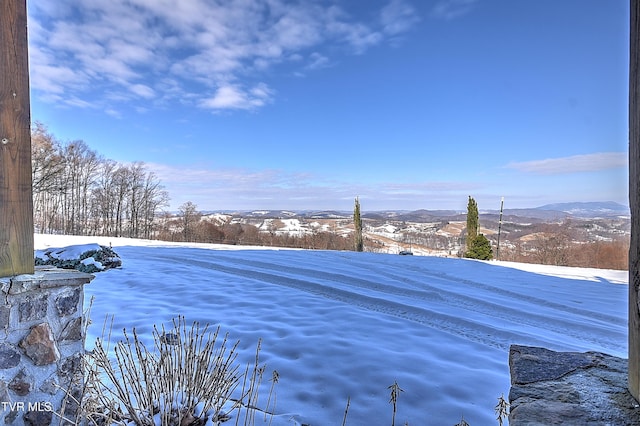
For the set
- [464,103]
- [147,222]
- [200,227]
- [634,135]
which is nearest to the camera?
[634,135]

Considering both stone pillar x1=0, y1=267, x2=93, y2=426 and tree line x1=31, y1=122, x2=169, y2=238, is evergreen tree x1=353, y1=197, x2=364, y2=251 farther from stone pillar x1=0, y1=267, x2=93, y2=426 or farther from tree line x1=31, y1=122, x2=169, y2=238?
tree line x1=31, y1=122, x2=169, y2=238

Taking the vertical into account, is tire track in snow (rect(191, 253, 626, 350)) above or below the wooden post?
below

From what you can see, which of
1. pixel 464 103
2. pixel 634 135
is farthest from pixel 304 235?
pixel 634 135

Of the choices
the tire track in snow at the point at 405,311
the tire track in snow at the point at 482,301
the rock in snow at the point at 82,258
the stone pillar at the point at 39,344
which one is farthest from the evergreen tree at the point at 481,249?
the stone pillar at the point at 39,344

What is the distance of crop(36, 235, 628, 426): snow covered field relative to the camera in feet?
7.25

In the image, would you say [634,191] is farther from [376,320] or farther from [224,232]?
[224,232]

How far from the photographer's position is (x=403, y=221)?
56.3 feet

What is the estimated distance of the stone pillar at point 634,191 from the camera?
0.75 m

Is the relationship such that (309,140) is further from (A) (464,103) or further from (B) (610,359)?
(B) (610,359)

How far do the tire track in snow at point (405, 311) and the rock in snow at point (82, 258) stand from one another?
76.6 inches

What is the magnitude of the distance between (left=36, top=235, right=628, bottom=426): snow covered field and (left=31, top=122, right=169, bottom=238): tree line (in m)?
18.3

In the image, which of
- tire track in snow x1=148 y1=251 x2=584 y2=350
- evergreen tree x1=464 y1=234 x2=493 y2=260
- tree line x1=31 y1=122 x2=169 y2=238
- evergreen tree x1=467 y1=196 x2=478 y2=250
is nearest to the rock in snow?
tire track in snow x1=148 y1=251 x2=584 y2=350

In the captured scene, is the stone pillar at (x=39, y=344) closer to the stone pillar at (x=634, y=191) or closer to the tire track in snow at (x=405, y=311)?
the stone pillar at (x=634, y=191)

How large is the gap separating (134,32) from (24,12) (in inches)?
336
